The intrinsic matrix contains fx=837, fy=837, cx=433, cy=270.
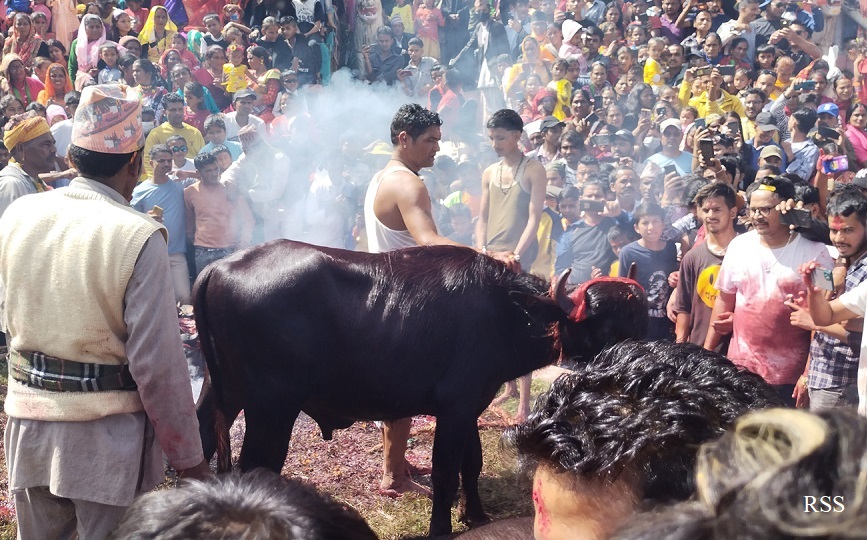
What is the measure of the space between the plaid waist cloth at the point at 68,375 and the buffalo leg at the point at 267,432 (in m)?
1.24

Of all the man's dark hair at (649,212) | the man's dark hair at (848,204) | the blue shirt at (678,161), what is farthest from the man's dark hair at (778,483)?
the blue shirt at (678,161)

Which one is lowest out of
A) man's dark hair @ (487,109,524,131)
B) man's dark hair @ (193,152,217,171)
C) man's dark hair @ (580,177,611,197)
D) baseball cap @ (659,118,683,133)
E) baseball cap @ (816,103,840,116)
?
man's dark hair @ (580,177,611,197)

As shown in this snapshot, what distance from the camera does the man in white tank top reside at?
175 inches

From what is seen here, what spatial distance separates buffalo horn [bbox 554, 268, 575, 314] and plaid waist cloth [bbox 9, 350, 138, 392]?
6.78ft

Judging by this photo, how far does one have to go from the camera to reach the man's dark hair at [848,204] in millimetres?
4207

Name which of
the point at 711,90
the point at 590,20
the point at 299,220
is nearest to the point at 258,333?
the point at 299,220

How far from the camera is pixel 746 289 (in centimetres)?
472

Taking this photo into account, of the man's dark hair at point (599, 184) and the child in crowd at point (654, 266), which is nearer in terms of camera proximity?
the child in crowd at point (654, 266)

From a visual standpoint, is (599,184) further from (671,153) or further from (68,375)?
(68,375)

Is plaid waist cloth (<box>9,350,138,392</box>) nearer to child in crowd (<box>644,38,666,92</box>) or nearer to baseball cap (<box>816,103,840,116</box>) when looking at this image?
baseball cap (<box>816,103,840,116</box>)

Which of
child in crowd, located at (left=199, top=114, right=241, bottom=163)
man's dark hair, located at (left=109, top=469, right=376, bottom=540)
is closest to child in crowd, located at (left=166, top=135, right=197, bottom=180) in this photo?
child in crowd, located at (left=199, top=114, right=241, bottom=163)

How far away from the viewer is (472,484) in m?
4.37

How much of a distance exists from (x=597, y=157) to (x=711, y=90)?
1618 mm

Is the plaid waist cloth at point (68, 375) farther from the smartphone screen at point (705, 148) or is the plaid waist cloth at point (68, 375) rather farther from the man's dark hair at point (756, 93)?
the man's dark hair at point (756, 93)
